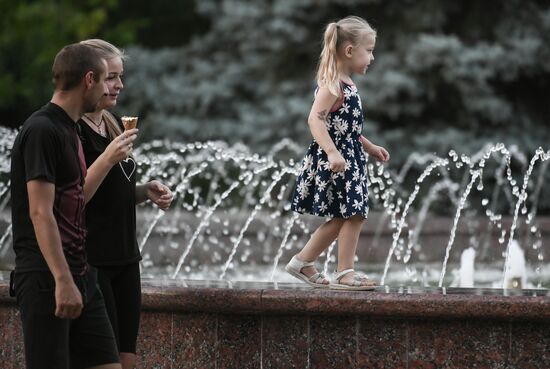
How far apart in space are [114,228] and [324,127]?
41.6 inches

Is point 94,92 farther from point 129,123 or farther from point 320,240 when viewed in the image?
point 320,240

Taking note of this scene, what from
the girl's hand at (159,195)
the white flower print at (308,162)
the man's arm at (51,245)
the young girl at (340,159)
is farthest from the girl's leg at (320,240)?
the man's arm at (51,245)

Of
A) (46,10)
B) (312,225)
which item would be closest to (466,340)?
(312,225)

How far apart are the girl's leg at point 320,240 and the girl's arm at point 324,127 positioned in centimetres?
29

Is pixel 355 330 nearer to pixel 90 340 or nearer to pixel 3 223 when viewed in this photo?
pixel 90 340

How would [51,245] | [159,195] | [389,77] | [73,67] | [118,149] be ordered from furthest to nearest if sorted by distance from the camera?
1. [389,77]
2. [159,195]
3. [118,149]
4. [73,67]
5. [51,245]

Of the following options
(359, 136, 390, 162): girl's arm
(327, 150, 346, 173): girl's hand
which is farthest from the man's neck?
(359, 136, 390, 162): girl's arm

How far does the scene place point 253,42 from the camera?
16.2 metres

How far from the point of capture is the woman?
13.2ft

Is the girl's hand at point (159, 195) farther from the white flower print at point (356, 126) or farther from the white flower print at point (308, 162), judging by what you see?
the white flower print at point (356, 126)

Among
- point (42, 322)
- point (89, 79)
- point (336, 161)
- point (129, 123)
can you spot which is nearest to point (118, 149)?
point (129, 123)

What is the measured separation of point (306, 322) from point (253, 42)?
11.8m

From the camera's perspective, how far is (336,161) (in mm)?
4594

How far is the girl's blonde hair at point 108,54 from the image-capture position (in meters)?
3.87
